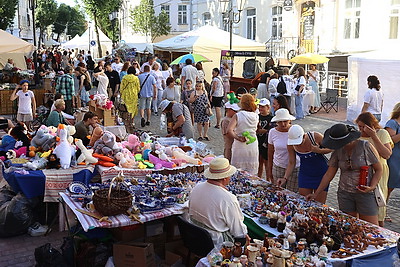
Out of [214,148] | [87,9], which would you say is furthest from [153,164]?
[87,9]

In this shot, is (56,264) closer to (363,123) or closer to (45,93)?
(363,123)

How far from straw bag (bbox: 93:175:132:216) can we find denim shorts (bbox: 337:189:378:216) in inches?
92.0

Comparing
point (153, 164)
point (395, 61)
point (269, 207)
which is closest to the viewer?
point (269, 207)

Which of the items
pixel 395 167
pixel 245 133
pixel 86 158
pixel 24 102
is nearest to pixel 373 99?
pixel 395 167

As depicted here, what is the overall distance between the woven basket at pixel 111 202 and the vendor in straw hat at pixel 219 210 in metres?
0.90

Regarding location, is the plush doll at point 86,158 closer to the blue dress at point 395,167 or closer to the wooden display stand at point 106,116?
the wooden display stand at point 106,116

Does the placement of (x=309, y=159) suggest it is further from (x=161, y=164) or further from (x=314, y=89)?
(x=314, y=89)

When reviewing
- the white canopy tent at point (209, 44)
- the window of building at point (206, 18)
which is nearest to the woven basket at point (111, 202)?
the white canopy tent at point (209, 44)

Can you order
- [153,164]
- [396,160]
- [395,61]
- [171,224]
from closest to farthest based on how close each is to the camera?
[171,224], [396,160], [153,164], [395,61]

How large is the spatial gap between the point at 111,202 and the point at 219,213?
121 centimetres

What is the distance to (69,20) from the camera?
98250 millimetres

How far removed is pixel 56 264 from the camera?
16.8 feet

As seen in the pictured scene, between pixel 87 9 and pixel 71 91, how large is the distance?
109 feet

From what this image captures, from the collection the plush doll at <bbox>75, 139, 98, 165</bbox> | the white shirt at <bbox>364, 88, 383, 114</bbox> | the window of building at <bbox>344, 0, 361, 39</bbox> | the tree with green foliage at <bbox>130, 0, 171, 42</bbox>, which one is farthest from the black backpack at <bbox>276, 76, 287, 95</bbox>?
the tree with green foliage at <bbox>130, 0, 171, 42</bbox>
